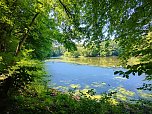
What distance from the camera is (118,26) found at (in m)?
7.26

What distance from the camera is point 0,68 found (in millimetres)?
8125

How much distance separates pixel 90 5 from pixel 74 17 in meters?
2.49

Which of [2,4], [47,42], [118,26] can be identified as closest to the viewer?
[118,26]

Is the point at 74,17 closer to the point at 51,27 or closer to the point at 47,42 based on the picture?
the point at 51,27

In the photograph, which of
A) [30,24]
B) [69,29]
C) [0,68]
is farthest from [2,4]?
[69,29]

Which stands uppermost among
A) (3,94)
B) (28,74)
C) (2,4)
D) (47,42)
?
(2,4)

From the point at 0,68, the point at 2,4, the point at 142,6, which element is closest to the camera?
the point at 142,6

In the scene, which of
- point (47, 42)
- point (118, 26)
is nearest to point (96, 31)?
point (118, 26)

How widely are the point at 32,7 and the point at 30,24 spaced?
32.2 inches

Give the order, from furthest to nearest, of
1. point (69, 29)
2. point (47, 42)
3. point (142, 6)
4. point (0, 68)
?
1. point (47, 42)
2. point (69, 29)
3. point (0, 68)
4. point (142, 6)

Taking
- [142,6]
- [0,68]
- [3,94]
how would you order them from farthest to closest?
[3,94] < [0,68] < [142,6]

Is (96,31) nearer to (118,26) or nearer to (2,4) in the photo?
(118,26)

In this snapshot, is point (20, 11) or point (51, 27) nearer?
point (20, 11)

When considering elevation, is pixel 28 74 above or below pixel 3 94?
above
